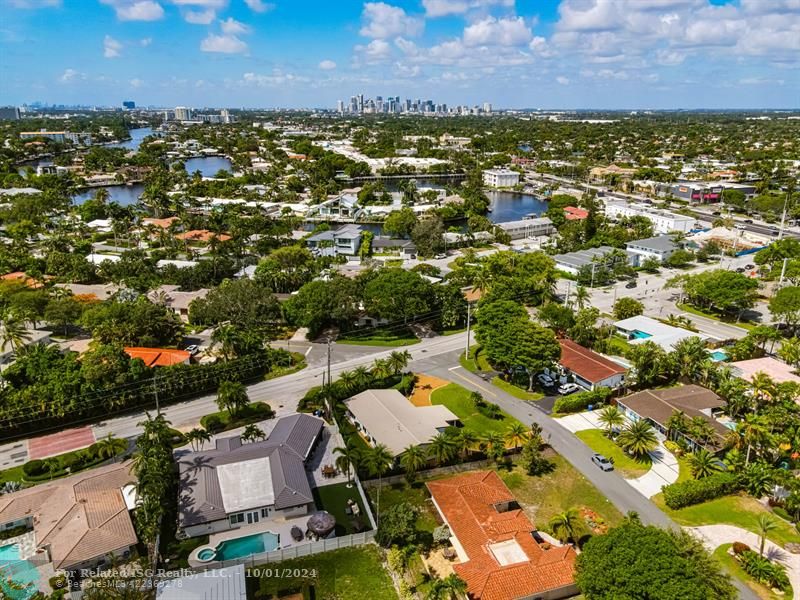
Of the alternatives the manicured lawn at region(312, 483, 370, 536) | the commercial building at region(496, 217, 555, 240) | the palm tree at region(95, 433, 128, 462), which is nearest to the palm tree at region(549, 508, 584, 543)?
the manicured lawn at region(312, 483, 370, 536)

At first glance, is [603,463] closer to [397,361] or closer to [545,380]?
[545,380]

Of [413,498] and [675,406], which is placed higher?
[675,406]

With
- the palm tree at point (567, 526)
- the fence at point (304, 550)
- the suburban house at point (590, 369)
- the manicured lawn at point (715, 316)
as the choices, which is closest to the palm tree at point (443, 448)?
the fence at point (304, 550)

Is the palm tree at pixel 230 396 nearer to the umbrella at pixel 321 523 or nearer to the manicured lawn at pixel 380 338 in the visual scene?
the umbrella at pixel 321 523

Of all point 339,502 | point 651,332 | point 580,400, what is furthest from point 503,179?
point 339,502

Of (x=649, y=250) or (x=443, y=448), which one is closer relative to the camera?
(x=443, y=448)

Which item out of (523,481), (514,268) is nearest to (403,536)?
(523,481)
